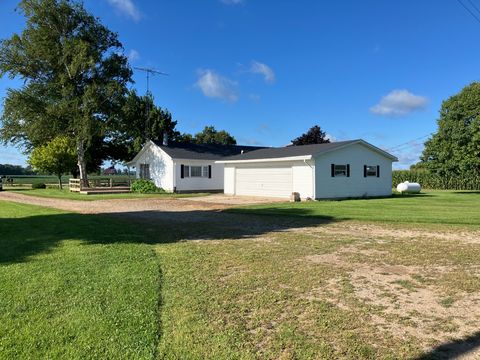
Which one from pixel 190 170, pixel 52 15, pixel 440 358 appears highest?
pixel 52 15

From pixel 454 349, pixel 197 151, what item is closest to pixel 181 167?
pixel 197 151

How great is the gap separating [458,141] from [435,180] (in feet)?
28.7

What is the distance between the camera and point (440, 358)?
3.28m

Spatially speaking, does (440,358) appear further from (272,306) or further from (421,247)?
(421,247)

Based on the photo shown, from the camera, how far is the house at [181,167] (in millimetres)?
29609

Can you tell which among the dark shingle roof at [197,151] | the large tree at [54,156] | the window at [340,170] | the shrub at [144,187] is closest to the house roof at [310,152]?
the window at [340,170]

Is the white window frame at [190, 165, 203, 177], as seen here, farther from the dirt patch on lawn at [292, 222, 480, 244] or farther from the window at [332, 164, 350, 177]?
the dirt patch on lawn at [292, 222, 480, 244]

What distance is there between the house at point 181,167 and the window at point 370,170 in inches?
435

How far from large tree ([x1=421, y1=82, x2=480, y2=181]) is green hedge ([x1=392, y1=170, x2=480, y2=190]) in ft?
12.9

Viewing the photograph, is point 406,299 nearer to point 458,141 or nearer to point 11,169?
point 458,141

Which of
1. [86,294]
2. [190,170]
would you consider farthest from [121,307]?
[190,170]

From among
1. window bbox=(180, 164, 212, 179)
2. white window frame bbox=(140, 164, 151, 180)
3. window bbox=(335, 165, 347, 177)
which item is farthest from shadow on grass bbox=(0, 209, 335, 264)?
white window frame bbox=(140, 164, 151, 180)

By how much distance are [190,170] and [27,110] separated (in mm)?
12120

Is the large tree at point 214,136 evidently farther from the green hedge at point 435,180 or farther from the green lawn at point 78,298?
the green lawn at point 78,298
